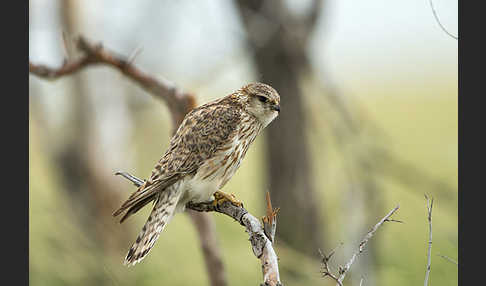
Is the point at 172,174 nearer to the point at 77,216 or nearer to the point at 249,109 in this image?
the point at 249,109

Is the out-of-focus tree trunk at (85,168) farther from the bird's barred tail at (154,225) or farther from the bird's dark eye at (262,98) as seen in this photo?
the bird's dark eye at (262,98)

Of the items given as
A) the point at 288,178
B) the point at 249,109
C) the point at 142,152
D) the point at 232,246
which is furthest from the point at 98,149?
the point at 249,109

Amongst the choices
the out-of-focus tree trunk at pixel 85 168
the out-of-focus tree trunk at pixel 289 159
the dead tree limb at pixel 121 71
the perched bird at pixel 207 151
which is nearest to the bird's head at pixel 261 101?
the perched bird at pixel 207 151

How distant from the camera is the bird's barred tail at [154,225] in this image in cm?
286

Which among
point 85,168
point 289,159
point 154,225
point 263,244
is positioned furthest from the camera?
point 85,168

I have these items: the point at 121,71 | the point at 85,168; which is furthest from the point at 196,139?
the point at 85,168

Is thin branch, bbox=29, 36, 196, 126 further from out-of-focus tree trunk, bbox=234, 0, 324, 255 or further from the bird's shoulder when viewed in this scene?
out-of-focus tree trunk, bbox=234, 0, 324, 255

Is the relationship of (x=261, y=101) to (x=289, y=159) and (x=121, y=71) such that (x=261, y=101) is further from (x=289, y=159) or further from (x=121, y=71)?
(x=289, y=159)

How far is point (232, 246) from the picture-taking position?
7.76 m

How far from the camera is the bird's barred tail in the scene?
9.39 ft

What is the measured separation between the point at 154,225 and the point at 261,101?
96 cm

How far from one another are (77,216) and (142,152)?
1.51 metres

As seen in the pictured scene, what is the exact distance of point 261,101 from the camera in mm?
3285

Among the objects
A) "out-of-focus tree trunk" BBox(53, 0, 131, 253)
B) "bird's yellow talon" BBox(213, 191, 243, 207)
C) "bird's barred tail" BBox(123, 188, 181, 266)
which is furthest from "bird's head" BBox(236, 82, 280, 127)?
"out-of-focus tree trunk" BBox(53, 0, 131, 253)
